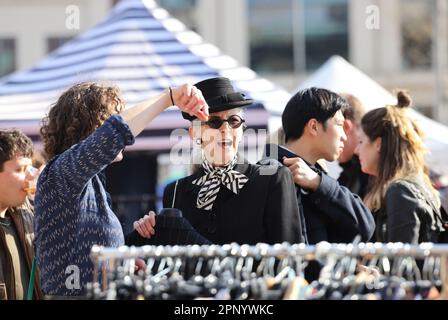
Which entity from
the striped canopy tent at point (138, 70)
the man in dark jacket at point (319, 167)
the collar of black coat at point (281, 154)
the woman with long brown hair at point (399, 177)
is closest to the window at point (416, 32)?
the striped canopy tent at point (138, 70)

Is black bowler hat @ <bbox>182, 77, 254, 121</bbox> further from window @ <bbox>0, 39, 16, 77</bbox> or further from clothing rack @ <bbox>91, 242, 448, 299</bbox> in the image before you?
window @ <bbox>0, 39, 16, 77</bbox>

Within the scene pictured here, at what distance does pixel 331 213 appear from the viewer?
12.5 feet

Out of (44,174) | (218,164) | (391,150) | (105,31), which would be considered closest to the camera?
(44,174)

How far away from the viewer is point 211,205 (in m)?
3.63

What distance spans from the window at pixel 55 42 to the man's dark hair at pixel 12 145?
23393 millimetres

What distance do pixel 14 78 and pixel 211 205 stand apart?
192 inches

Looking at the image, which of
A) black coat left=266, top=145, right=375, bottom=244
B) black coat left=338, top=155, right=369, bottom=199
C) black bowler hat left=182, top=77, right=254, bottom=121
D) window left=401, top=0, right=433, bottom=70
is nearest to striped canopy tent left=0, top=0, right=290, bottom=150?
black coat left=338, top=155, right=369, bottom=199

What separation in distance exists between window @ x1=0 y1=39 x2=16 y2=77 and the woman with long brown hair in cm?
2364

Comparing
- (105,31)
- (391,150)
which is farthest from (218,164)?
(105,31)

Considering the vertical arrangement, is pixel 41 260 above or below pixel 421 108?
above

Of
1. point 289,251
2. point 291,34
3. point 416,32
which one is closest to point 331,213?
point 289,251

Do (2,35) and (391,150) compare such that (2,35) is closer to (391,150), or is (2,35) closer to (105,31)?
(105,31)

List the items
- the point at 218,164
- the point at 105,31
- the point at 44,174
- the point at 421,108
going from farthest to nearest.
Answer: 1. the point at 421,108
2. the point at 105,31
3. the point at 218,164
4. the point at 44,174

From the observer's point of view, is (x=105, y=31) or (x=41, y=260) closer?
(x=41, y=260)
